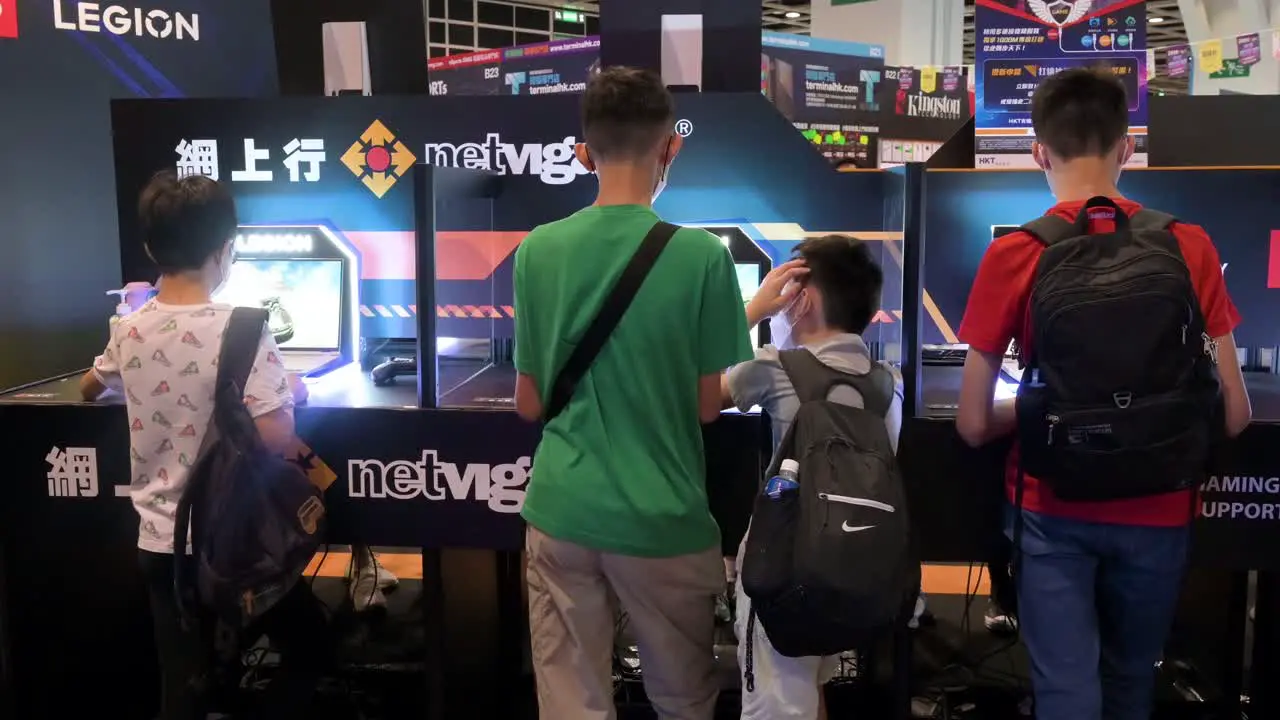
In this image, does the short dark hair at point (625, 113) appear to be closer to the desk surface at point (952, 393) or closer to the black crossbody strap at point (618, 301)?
the black crossbody strap at point (618, 301)

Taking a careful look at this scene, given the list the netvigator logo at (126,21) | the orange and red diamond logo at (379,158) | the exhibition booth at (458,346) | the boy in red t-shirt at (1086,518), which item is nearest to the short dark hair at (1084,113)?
the boy in red t-shirt at (1086,518)

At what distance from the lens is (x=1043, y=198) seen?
271cm

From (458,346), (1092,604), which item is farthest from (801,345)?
(458,346)

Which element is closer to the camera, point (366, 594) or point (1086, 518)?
point (1086, 518)

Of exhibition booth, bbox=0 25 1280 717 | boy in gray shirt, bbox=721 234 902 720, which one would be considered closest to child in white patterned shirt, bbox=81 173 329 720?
exhibition booth, bbox=0 25 1280 717

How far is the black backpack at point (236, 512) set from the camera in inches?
69.4

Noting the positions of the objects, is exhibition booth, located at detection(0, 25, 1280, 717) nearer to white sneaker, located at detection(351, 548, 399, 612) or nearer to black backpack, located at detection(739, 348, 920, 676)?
black backpack, located at detection(739, 348, 920, 676)

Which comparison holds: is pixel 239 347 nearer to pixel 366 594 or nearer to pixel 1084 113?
pixel 1084 113

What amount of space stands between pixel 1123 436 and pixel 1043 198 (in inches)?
51.9

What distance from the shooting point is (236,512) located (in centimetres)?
179

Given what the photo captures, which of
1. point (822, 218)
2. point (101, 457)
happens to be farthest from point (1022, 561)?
Result: point (101, 457)

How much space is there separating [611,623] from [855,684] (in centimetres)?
111

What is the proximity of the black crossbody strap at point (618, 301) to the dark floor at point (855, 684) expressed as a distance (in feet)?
4.02

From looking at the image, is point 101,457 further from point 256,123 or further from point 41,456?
point 256,123
